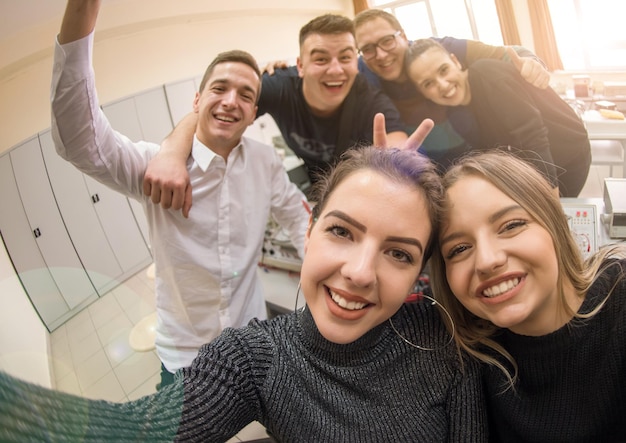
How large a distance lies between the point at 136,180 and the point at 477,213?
633mm

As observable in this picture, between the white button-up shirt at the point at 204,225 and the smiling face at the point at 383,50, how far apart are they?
1.06 feet

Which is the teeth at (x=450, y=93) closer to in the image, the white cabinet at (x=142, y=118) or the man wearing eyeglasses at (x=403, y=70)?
the man wearing eyeglasses at (x=403, y=70)

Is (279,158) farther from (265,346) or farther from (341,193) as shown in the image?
(265,346)

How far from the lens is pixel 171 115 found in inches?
A: 28.0

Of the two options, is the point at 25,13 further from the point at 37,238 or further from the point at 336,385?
the point at 336,385

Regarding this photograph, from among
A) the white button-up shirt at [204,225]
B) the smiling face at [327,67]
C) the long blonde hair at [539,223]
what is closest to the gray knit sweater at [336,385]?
the long blonde hair at [539,223]

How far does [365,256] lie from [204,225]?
369 mm

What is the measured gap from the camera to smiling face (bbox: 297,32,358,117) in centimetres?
79

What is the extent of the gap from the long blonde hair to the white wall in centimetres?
46

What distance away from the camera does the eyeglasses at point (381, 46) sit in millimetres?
817

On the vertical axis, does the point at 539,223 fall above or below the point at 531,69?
below

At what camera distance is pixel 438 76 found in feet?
2.77

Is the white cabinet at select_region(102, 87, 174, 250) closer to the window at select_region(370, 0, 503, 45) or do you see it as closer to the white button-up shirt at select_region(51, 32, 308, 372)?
the white button-up shirt at select_region(51, 32, 308, 372)

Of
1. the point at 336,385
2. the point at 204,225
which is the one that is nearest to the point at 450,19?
the point at 204,225
